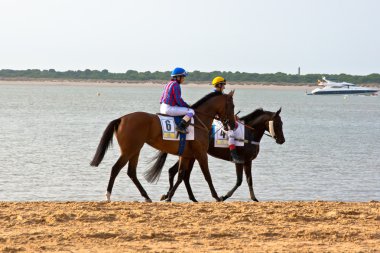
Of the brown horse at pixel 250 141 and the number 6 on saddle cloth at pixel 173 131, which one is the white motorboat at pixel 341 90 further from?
the number 6 on saddle cloth at pixel 173 131

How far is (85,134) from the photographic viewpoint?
128ft

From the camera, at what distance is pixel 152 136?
46.2 feet

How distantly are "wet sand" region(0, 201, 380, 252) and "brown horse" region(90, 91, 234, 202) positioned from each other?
4.21 feet

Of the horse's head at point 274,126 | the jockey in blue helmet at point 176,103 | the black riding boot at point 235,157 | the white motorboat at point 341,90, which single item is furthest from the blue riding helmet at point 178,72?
the white motorboat at point 341,90

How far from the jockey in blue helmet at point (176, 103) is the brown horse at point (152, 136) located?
0.26 metres

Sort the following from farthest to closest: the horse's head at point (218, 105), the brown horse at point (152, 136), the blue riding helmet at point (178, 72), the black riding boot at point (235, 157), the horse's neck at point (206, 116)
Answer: the black riding boot at point (235, 157), the horse's head at point (218, 105), the horse's neck at point (206, 116), the blue riding helmet at point (178, 72), the brown horse at point (152, 136)

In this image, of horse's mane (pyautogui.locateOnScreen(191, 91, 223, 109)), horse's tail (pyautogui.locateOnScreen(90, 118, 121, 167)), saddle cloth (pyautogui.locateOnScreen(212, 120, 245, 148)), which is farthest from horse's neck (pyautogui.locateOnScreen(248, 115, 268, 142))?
horse's tail (pyautogui.locateOnScreen(90, 118, 121, 167))

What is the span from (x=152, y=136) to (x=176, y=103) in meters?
0.65

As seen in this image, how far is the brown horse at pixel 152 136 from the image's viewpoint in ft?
45.5

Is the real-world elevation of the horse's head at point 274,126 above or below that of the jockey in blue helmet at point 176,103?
below

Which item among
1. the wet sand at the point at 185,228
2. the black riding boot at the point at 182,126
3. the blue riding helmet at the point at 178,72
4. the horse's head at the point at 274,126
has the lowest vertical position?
the wet sand at the point at 185,228

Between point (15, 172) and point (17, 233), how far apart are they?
1263cm

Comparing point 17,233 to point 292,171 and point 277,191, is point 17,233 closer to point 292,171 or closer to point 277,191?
point 277,191

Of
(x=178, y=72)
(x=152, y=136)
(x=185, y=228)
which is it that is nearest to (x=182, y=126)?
(x=152, y=136)
